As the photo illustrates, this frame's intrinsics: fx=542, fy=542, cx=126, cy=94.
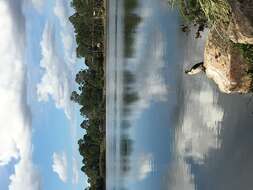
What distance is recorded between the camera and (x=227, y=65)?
694 cm

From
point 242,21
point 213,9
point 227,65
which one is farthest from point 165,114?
point 242,21

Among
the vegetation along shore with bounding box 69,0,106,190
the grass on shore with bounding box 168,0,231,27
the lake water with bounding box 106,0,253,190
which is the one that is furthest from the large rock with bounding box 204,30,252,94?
the vegetation along shore with bounding box 69,0,106,190

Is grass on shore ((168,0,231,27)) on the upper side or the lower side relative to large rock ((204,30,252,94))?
upper

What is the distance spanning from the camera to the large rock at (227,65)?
6758 millimetres

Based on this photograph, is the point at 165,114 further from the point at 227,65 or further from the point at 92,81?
the point at 92,81

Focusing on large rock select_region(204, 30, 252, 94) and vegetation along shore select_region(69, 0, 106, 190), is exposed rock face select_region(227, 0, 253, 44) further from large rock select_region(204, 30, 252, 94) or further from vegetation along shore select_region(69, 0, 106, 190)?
vegetation along shore select_region(69, 0, 106, 190)

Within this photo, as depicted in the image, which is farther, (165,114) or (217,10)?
(165,114)

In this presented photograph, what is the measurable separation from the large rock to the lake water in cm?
65

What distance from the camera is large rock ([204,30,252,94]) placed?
6758 millimetres

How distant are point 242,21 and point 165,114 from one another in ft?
20.3

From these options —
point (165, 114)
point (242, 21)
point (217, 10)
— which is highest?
point (217, 10)

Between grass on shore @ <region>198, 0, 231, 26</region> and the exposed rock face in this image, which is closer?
the exposed rock face

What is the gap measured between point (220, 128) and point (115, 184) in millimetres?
8491

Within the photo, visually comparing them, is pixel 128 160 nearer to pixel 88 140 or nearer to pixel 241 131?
pixel 241 131
